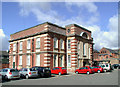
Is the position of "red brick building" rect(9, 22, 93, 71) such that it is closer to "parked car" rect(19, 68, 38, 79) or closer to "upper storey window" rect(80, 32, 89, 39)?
"upper storey window" rect(80, 32, 89, 39)

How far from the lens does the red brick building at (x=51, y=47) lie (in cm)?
2670

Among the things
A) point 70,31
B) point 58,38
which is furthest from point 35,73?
point 70,31

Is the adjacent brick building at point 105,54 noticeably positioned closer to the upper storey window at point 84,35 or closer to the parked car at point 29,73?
the upper storey window at point 84,35

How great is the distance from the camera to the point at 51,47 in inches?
1059

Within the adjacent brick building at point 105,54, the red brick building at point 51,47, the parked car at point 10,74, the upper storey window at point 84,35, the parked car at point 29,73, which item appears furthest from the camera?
the adjacent brick building at point 105,54

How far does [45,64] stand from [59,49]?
15.9ft

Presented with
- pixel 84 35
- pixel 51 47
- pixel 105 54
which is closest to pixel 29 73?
pixel 51 47

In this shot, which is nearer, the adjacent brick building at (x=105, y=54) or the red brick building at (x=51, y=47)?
the red brick building at (x=51, y=47)

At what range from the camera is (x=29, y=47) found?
30.3 meters

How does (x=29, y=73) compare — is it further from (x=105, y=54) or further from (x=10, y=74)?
(x=105, y=54)

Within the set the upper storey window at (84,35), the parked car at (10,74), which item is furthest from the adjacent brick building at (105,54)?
the parked car at (10,74)

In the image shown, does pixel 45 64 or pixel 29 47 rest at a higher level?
pixel 29 47

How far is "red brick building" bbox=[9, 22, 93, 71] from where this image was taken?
26.7m

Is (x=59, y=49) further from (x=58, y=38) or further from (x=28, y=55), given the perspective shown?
(x=28, y=55)
